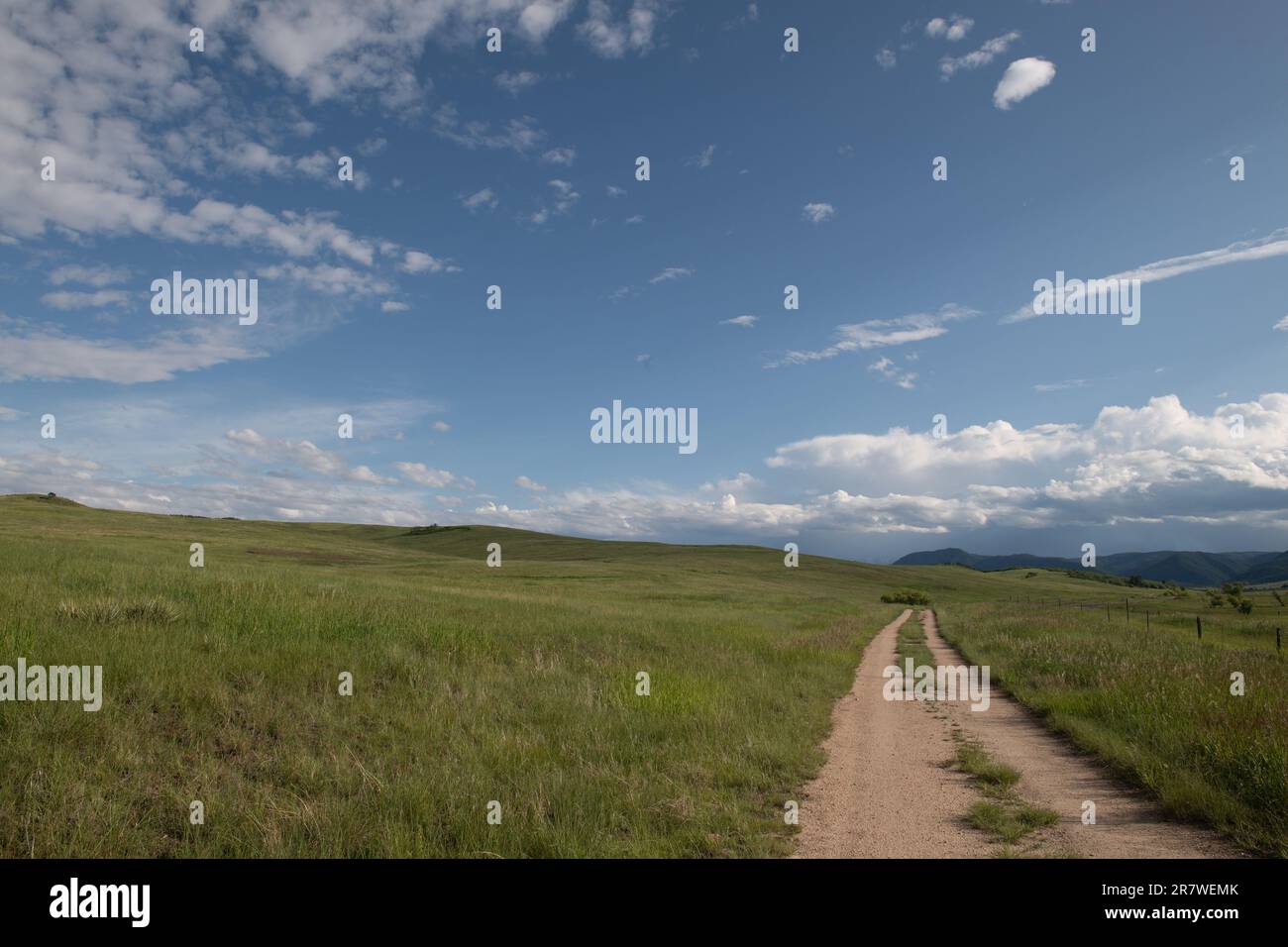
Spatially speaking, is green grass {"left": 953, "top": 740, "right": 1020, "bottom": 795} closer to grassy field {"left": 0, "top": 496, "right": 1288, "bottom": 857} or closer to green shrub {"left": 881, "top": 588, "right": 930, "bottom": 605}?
grassy field {"left": 0, "top": 496, "right": 1288, "bottom": 857}

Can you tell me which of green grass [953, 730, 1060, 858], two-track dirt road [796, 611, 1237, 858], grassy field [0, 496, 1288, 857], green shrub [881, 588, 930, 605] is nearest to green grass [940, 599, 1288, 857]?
grassy field [0, 496, 1288, 857]

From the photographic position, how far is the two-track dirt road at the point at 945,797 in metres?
6.50

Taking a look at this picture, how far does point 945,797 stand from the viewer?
812cm

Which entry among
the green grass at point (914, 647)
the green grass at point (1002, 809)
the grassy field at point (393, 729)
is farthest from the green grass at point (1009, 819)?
the green grass at point (914, 647)

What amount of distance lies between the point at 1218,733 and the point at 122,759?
13803 millimetres

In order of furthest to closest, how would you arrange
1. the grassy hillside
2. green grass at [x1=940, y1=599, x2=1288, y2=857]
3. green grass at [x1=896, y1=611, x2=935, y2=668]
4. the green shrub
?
the green shrub
green grass at [x1=896, y1=611, x2=935, y2=668]
green grass at [x1=940, y1=599, x2=1288, y2=857]
the grassy hillside

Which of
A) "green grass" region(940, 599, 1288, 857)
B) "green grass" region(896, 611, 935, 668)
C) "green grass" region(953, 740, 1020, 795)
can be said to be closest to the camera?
"green grass" region(940, 599, 1288, 857)

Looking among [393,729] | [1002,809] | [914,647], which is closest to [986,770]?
[1002,809]

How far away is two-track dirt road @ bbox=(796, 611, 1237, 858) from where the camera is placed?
6.50 meters

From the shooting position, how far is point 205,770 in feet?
23.9

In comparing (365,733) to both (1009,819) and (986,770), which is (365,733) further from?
(986,770)

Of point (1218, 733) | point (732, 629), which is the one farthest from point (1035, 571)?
point (1218, 733)

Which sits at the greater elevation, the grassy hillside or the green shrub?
the grassy hillside
